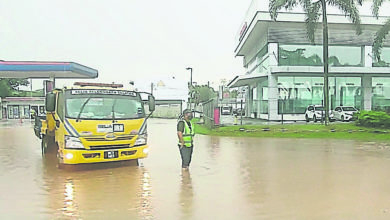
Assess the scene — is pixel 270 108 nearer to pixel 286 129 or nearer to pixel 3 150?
pixel 286 129

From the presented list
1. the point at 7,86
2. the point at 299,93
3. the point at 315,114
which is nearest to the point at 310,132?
the point at 315,114

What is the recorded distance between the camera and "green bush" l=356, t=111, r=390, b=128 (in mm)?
Result: 25781

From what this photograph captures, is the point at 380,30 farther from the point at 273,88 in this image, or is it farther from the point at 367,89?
the point at 367,89

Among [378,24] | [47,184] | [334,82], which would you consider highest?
[378,24]

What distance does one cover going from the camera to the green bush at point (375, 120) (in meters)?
25.8

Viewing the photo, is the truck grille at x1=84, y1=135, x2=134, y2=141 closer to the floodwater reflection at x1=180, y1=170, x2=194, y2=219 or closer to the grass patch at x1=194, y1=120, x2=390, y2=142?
the floodwater reflection at x1=180, y1=170, x2=194, y2=219

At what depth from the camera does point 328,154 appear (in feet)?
53.0

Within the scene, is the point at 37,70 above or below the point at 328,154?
above

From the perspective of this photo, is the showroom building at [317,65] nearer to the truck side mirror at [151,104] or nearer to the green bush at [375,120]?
the green bush at [375,120]

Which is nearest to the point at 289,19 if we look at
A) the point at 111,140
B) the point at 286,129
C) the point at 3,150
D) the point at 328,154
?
the point at 286,129

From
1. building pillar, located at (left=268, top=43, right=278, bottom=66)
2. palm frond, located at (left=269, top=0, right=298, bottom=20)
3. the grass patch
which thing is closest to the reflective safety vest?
the grass patch

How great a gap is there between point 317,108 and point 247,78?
1045 cm

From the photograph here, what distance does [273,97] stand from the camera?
132 feet

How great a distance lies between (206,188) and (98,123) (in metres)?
3.41
